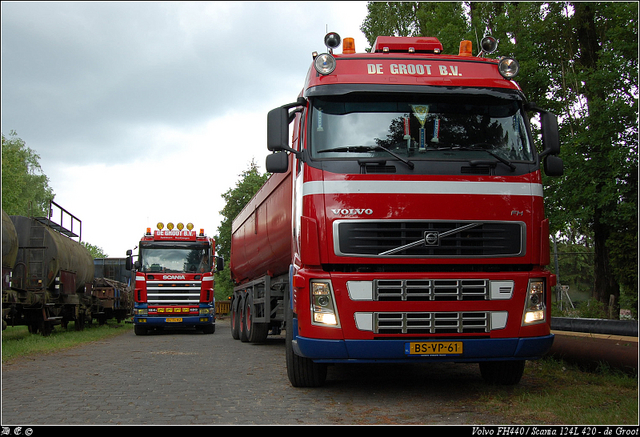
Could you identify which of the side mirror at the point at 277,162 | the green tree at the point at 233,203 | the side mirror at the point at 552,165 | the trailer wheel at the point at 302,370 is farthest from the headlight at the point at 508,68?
the green tree at the point at 233,203

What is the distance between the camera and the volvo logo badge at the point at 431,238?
629 centimetres

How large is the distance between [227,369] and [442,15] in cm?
1860

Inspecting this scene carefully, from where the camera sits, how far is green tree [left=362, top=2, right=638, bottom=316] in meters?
18.6

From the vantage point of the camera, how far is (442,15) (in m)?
24.1

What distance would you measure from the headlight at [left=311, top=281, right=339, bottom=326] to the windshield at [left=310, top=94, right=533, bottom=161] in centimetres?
138

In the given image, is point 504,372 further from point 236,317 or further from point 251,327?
point 236,317

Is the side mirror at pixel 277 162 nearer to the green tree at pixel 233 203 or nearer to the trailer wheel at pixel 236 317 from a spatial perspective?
the trailer wheel at pixel 236 317

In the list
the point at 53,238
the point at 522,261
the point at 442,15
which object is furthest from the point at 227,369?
the point at 442,15

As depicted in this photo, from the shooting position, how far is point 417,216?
249 inches

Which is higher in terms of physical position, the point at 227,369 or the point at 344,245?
the point at 344,245

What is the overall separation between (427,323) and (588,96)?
56.7ft

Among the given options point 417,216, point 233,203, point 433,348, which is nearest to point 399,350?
point 433,348

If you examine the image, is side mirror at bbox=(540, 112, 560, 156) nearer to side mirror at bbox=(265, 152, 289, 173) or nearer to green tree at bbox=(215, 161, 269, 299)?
side mirror at bbox=(265, 152, 289, 173)

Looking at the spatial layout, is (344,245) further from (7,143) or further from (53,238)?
(7,143)
